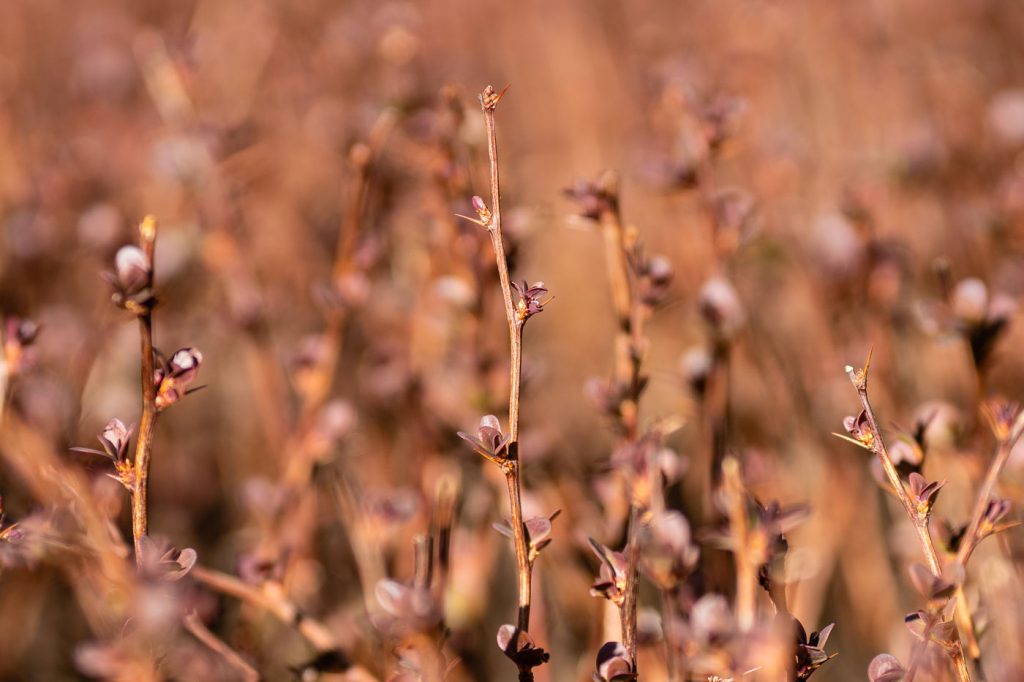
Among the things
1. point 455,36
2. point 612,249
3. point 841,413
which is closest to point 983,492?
point 612,249

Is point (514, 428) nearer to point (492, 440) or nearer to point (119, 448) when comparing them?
point (492, 440)

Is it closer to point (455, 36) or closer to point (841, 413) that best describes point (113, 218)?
point (841, 413)

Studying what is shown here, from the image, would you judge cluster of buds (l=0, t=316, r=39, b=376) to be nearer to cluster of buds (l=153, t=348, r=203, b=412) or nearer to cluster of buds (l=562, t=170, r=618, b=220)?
cluster of buds (l=153, t=348, r=203, b=412)

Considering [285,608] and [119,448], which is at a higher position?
[119,448]

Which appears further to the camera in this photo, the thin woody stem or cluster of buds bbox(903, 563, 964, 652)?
the thin woody stem

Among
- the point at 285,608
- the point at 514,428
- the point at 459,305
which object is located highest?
the point at 514,428

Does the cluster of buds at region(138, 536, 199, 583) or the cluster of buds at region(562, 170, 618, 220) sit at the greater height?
the cluster of buds at region(562, 170, 618, 220)

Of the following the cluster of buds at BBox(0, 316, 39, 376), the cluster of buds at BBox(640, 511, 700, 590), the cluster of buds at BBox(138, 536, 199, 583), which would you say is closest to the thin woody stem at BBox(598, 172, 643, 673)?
the cluster of buds at BBox(640, 511, 700, 590)

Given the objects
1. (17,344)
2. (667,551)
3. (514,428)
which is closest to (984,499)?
(667,551)
